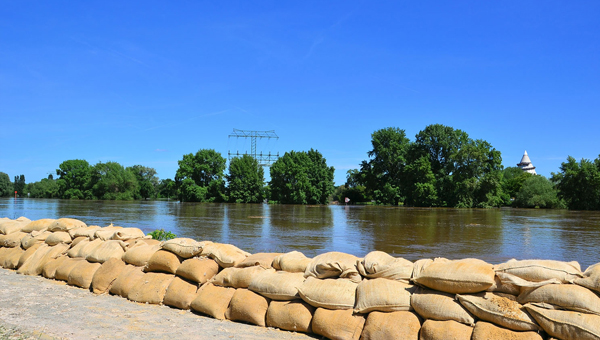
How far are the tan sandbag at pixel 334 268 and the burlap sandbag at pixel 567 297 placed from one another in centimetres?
170

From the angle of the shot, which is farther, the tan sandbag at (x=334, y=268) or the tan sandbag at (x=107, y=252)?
the tan sandbag at (x=107, y=252)

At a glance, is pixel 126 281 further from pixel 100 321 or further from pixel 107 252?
pixel 100 321

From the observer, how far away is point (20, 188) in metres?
104

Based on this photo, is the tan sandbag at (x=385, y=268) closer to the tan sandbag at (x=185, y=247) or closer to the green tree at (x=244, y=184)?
the tan sandbag at (x=185, y=247)

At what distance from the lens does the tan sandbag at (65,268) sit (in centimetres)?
664

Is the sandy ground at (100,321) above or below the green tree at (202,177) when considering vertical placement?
below

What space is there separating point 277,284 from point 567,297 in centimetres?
284

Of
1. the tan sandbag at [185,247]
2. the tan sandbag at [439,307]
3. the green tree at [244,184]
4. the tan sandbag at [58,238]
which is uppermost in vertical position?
the green tree at [244,184]

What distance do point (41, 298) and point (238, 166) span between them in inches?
2550

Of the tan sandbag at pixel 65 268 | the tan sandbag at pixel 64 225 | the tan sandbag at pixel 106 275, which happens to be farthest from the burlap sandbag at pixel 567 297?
the tan sandbag at pixel 64 225

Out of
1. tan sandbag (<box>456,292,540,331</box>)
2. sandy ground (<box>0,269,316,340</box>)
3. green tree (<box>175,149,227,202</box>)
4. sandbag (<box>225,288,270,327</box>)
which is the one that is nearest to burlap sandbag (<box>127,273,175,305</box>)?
sandy ground (<box>0,269,316,340</box>)

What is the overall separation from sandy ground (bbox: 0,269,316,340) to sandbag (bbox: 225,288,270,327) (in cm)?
10

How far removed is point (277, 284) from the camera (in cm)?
479

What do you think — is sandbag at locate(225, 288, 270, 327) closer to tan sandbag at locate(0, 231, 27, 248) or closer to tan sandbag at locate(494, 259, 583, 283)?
tan sandbag at locate(494, 259, 583, 283)
